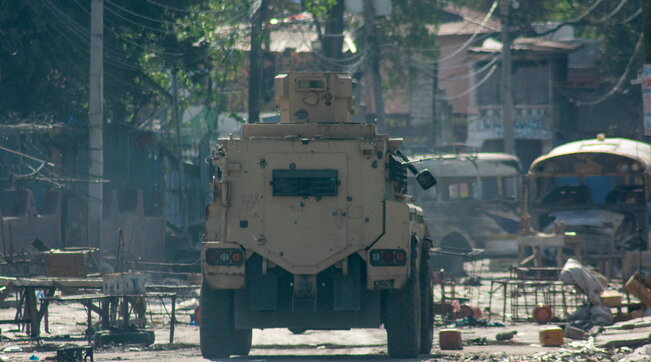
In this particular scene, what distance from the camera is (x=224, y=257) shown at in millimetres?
13852

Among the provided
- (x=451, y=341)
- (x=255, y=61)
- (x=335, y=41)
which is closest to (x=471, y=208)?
(x=255, y=61)

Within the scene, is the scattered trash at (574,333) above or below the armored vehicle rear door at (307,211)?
below

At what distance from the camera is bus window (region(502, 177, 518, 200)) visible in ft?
130

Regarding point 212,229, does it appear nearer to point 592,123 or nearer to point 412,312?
point 412,312

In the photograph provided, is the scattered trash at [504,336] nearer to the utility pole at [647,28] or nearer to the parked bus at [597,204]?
the utility pole at [647,28]

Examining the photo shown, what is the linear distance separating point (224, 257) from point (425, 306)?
3203 millimetres

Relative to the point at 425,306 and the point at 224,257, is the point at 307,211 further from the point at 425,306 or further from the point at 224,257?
the point at 425,306

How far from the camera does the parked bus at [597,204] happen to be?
106ft

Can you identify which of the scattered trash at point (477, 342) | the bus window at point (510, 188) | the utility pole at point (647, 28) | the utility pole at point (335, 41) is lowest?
the scattered trash at point (477, 342)

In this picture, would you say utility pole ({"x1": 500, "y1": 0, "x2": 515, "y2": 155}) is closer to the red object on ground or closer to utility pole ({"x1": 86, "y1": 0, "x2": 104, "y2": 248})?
utility pole ({"x1": 86, "y1": 0, "x2": 104, "y2": 248})

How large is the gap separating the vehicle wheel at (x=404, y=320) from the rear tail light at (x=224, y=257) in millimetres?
1853

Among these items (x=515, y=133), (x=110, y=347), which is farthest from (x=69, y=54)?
(x=515, y=133)

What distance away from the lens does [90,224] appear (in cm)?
2741

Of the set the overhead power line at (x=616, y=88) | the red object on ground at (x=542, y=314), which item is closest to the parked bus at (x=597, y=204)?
the overhead power line at (x=616, y=88)
